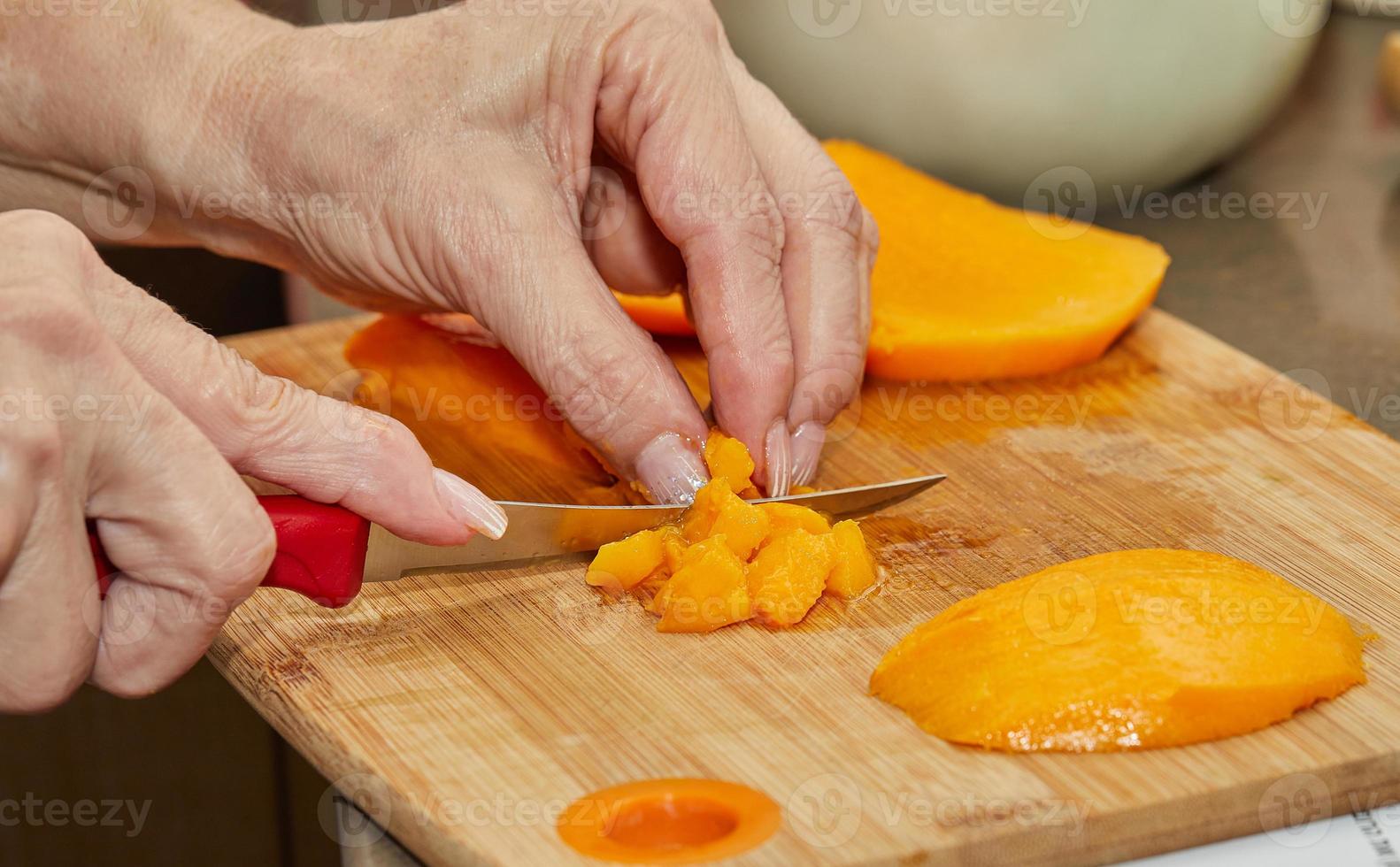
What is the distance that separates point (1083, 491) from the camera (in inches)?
65.0

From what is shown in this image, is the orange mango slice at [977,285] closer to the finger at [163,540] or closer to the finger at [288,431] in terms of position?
the finger at [288,431]

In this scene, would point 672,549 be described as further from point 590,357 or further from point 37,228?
point 37,228

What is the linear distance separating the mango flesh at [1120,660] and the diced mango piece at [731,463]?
293 mm

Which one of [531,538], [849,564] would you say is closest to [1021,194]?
[849,564]

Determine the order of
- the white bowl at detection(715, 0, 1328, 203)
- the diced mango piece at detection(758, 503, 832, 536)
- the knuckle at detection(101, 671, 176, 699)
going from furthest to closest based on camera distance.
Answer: the white bowl at detection(715, 0, 1328, 203) → the diced mango piece at detection(758, 503, 832, 536) → the knuckle at detection(101, 671, 176, 699)

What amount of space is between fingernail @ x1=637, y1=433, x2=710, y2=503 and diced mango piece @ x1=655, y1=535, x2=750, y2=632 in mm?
169

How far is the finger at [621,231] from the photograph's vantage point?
71.0 inches

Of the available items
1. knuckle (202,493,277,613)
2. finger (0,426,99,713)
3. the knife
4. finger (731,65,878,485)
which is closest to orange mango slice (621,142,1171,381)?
finger (731,65,878,485)

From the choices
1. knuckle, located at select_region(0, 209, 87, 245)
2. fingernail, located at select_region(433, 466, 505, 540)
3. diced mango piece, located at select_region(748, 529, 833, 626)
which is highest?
knuckle, located at select_region(0, 209, 87, 245)

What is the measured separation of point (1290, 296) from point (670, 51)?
1.11 m

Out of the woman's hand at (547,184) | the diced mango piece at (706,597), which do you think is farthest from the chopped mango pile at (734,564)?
the woman's hand at (547,184)

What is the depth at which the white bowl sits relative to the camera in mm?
2191

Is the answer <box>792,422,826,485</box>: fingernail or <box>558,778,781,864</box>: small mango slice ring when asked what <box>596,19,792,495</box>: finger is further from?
<box>558,778,781,864</box>: small mango slice ring

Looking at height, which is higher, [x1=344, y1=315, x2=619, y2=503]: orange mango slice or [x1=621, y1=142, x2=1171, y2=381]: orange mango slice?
[x1=621, y1=142, x2=1171, y2=381]: orange mango slice
